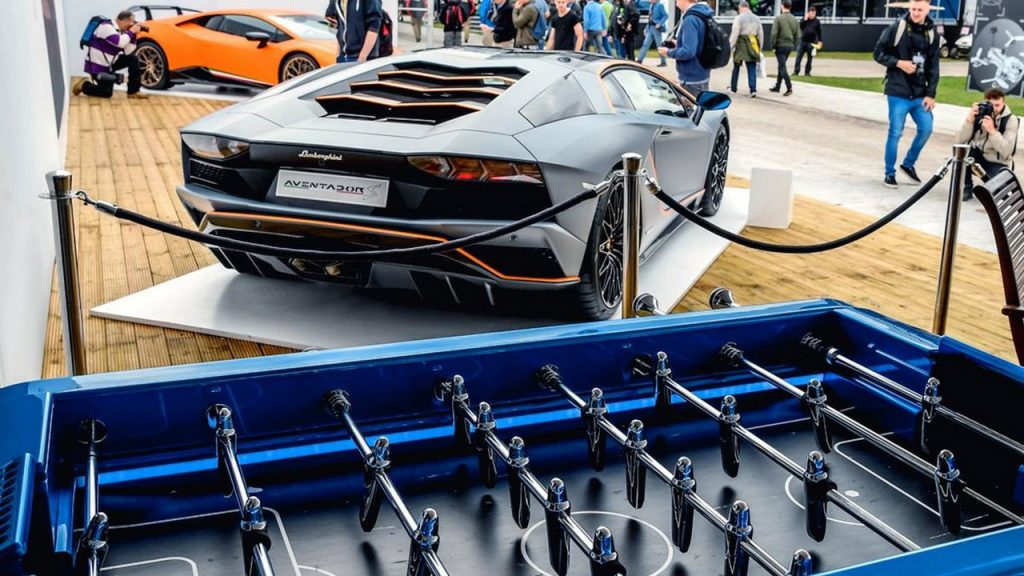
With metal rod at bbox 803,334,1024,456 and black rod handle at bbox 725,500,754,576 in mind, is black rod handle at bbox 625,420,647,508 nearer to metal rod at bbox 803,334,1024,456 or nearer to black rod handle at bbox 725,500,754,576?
black rod handle at bbox 725,500,754,576

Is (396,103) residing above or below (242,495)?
above

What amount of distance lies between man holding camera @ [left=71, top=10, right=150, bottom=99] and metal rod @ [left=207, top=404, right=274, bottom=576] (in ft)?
45.1

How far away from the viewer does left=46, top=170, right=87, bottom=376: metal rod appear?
3.30 meters

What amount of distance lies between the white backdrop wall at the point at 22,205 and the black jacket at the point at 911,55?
6.23 m

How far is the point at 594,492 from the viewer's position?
78.7 inches

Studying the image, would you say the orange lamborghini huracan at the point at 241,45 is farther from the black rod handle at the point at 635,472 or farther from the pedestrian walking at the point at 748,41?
the black rod handle at the point at 635,472

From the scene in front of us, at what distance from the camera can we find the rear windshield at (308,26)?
1430cm

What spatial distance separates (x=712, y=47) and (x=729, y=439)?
7.27m

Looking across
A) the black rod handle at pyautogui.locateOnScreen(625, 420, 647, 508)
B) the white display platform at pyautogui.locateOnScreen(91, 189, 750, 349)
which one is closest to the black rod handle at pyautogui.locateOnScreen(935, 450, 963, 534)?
the black rod handle at pyautogui.locateOnScreen(625, 420, 647, 508)

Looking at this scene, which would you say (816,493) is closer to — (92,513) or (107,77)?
(92,513)

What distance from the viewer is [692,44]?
8656 mm

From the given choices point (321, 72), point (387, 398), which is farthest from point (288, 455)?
point (321, 72)

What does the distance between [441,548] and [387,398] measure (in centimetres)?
40

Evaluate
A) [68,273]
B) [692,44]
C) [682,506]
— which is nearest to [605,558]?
[682,506]
